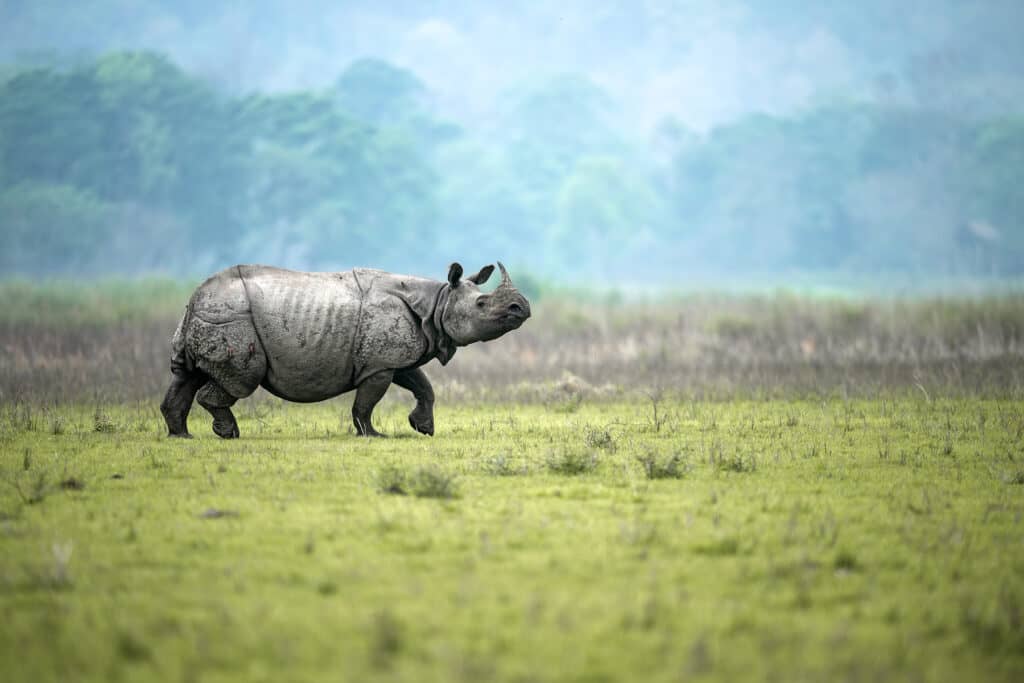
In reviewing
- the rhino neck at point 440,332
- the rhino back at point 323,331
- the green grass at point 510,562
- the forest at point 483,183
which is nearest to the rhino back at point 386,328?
the rhino back at point 323,331

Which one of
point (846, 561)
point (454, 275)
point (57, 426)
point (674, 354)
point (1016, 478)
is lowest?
point (846, 561)

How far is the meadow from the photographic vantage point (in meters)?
6.04

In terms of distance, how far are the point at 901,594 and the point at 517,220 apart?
4433 inches

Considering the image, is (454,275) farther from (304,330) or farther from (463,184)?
(463,184)

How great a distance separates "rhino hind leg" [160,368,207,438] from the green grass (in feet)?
1.69

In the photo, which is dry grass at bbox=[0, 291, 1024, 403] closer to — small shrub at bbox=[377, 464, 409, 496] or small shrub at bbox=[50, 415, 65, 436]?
small shrub at bbox=[50, 415, 65, 436]

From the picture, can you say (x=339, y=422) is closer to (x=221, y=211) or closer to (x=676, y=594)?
(x=676, y=594)

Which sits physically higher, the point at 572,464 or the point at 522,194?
the point at 522,194

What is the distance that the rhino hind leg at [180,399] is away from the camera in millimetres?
14062

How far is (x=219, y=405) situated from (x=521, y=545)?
673 centimetres

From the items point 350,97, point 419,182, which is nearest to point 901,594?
point 419,182

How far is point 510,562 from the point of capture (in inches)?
303

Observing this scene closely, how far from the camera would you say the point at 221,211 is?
277 feet

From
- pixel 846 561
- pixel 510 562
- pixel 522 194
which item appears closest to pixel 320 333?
pixel 510 562
